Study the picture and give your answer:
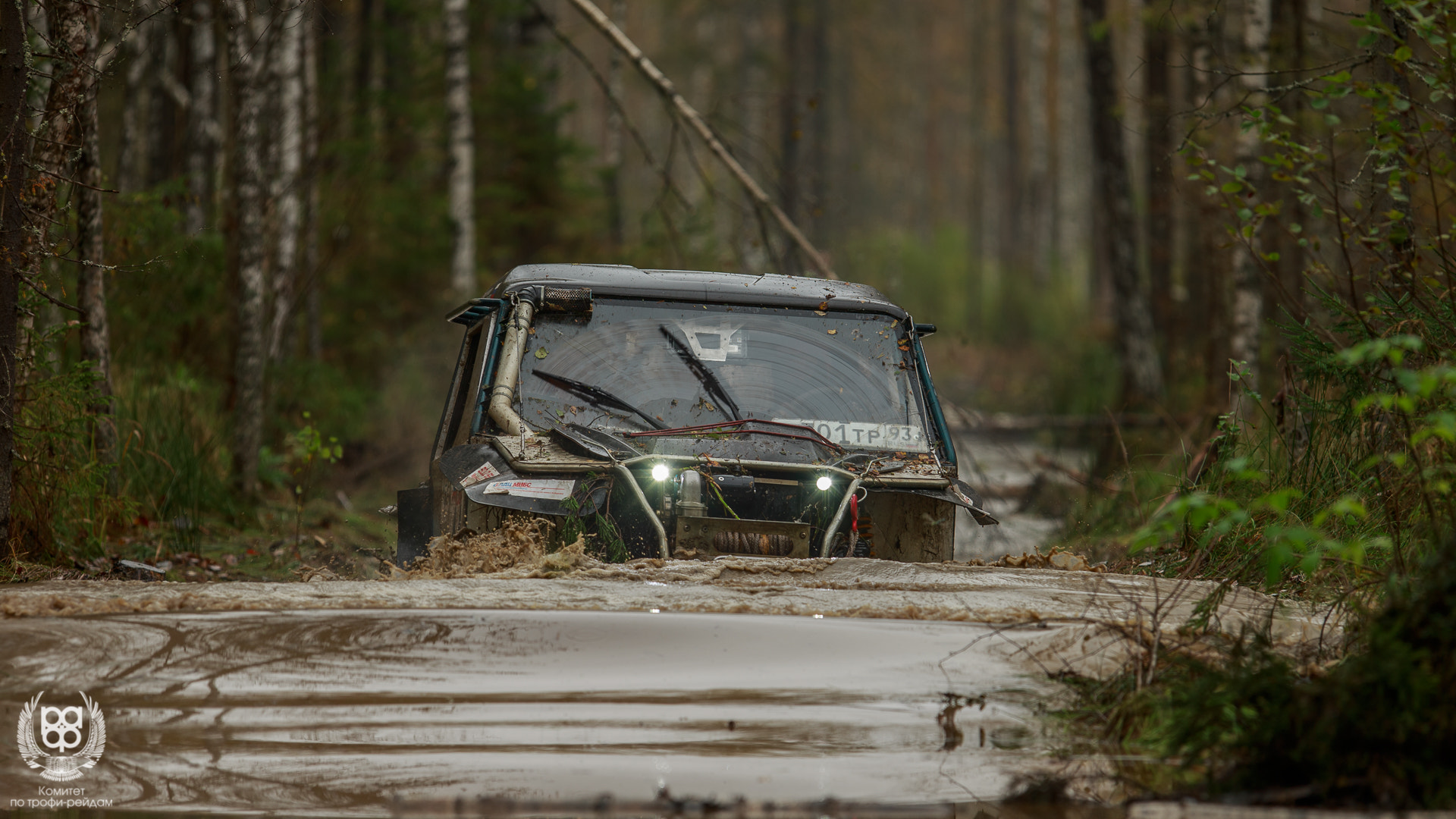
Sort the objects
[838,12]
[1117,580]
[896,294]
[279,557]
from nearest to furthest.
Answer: [1117,580] → [279,557] → [896,294] → [838,12]

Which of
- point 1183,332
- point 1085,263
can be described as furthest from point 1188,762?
point 1085,263

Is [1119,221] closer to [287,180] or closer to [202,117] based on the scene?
[287,180]

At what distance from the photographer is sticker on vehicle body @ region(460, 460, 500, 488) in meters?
4.68

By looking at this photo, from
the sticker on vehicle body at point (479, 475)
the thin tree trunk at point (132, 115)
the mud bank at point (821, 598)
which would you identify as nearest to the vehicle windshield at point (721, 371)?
the sticker on vehicle body at point (479, 475)

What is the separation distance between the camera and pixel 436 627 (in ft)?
10.9

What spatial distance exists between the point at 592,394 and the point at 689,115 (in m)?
4.20

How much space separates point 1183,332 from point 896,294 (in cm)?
1072

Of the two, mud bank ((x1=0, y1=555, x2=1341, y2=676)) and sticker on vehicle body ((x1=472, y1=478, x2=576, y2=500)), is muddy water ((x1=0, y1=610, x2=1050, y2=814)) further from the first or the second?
sticker on vehicle body ((x1=472, y1=478, x2=576, y2=500))

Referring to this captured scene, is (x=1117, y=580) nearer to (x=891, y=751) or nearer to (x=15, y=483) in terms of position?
(x=891, y=751)

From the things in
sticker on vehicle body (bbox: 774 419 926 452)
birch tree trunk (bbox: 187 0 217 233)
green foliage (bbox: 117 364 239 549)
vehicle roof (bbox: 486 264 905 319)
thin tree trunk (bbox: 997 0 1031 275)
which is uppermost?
thin tree trunk (bbox: 997 0 1031 275)

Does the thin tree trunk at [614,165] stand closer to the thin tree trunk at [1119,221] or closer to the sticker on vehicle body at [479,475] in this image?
the thin tree trunk at [1119,221]

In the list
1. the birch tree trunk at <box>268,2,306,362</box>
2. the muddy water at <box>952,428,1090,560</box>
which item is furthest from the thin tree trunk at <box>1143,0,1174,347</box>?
the birch tree trunk at <box>268,2,306,362</box>

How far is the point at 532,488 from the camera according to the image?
181 inches

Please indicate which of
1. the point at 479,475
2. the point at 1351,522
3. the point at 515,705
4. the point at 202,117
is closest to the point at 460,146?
the point at 202,117
